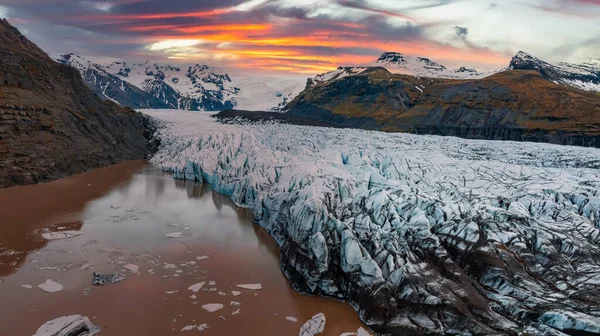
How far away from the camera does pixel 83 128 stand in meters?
43.0

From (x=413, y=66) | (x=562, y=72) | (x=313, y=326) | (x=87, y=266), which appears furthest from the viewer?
(x=413, y=66)

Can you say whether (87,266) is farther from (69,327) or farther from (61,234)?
(69,327)

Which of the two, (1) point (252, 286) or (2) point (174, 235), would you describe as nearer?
(1) point (252, 286)

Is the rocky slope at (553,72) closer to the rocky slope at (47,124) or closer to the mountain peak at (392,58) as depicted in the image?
the mountain peak at (392,58)

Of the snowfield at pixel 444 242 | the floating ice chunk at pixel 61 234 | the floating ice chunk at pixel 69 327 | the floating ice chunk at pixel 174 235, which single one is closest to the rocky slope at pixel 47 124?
the floating ice chunk at pixel 61 234

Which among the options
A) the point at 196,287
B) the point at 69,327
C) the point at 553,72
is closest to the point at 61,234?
the point at 196,287

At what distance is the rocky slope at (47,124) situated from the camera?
108 ft

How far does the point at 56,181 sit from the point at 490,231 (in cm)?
3321

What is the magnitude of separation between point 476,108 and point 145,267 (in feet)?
268

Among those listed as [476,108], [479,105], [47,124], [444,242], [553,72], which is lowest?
[444,242]

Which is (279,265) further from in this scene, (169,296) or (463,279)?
(463,279)

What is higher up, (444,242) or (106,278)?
(444,242)

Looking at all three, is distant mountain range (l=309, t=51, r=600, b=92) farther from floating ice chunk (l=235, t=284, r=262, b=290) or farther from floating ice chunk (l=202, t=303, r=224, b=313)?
floating ice chunk (l=202, t=303, r=224, b=313)

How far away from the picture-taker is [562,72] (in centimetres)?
12394
